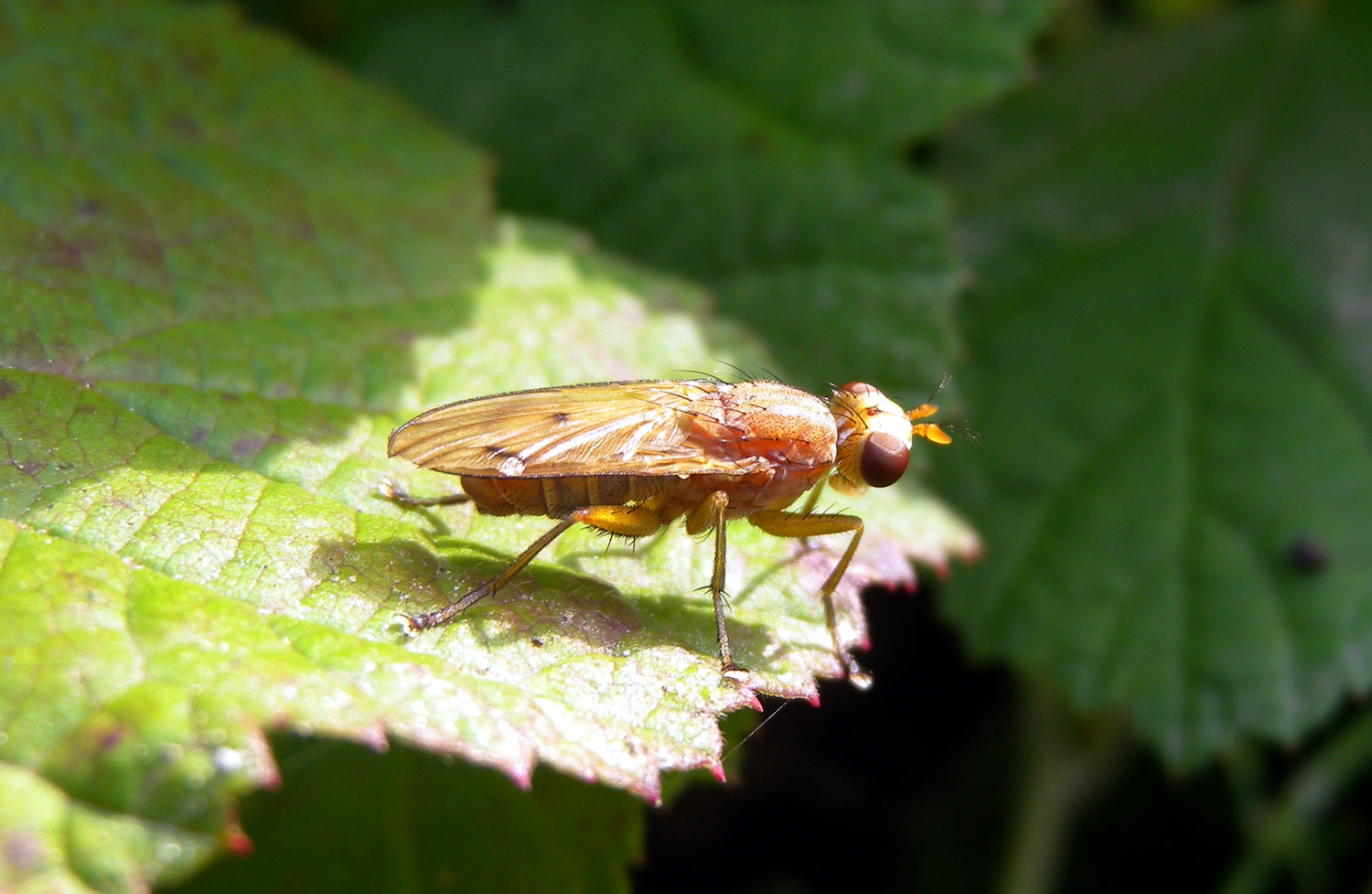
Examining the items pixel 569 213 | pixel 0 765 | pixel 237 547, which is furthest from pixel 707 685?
pixel 569 213

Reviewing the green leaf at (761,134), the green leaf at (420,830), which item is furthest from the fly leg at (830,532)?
the green leaf at (761,134)

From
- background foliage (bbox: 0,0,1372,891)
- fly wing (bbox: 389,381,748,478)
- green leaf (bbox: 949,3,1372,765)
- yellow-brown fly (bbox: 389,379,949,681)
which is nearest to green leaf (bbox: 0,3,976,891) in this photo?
background foliage (bbox: 0,0,1372,891)

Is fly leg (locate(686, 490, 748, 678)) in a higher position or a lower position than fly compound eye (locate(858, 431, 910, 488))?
lower

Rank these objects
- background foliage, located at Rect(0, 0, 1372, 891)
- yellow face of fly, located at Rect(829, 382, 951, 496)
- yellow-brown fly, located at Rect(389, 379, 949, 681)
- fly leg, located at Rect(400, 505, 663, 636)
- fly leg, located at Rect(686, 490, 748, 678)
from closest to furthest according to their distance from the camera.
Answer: background foliage, located at Rect(0, 0, 1372, 891)
fly leg, located at Rect(400, 505, 663, 636)
fly leg, located at Rect(686, 490, 748, 678)
yellow-brown fly, located at Rect(389, 379, 949, 681)
yellow face of fly, located at Rect(829, 382, 951, 496)

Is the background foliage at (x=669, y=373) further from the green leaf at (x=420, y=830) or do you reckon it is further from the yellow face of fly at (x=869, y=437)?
the yellow face of fly at (x=869, y=437)

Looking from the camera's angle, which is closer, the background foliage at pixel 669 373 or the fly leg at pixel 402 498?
the background foliage at pixel 669 373

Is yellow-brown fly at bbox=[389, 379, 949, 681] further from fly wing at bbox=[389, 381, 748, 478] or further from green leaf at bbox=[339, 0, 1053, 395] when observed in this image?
green leaf at bbox=[339, 0, 1053, 395]
